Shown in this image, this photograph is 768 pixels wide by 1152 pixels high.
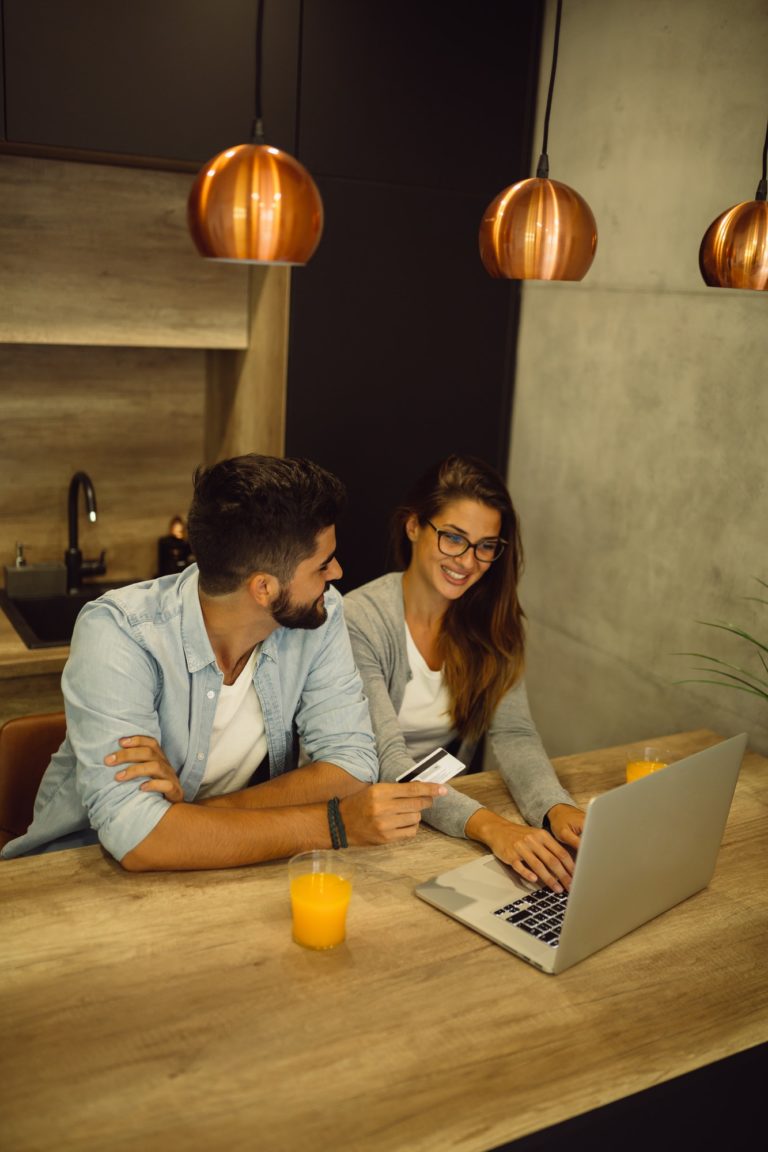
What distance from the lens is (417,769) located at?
1.77m

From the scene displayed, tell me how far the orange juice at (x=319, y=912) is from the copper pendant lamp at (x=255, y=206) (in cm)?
87

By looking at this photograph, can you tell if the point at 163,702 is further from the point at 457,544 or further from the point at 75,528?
the point at 75,528

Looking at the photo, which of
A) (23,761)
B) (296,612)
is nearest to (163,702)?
(296,612)

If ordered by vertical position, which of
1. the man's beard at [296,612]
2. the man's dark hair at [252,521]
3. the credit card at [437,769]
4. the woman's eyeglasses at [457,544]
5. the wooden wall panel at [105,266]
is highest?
the wooden wall panel at [105,266]

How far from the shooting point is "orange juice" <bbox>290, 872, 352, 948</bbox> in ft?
4.85

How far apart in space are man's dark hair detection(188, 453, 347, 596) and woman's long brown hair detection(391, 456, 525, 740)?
0.56 metres

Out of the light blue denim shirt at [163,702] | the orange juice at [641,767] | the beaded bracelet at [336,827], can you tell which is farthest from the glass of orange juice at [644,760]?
the beaded bracelet at [336,827]

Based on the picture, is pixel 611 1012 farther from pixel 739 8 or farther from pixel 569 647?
pixel 739 8

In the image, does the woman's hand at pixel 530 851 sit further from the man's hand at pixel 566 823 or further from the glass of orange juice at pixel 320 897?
the glass of orange juice at pixel 320 897

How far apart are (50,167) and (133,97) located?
0.38 metres

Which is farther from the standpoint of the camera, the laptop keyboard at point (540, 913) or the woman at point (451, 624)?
the woman at point (451, 624)

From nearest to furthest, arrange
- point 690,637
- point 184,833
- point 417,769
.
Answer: point 184,833
point 417,769
point 690,637

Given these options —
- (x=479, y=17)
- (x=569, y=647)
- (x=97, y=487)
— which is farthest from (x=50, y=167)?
(x=569, y=647)

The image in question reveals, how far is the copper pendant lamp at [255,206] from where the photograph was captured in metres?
1.40
